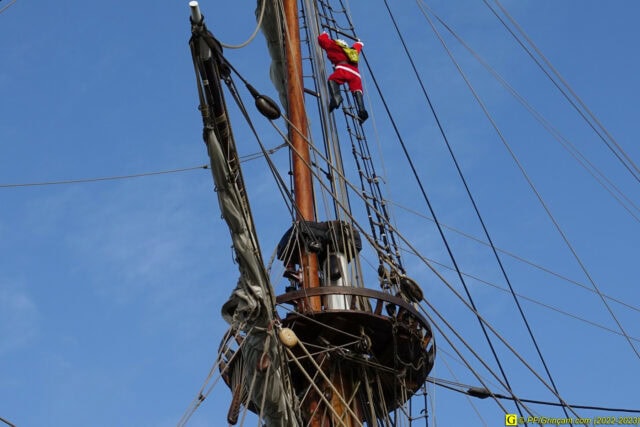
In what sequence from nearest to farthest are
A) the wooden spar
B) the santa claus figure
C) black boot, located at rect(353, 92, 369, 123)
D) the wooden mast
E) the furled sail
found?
the furled sail < the wooden mast < the wooden spar < the santa claus figure < black boot, located at rect(353, 92, 369, 123)

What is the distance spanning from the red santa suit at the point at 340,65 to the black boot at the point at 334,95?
3.5 inches

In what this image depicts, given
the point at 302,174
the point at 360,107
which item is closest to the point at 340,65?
the point at 360,107

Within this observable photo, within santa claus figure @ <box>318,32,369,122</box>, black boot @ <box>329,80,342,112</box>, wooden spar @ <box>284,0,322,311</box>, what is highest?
santa claus figure @ <box>318,32,369,122</box>

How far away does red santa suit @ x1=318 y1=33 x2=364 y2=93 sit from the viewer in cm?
1562

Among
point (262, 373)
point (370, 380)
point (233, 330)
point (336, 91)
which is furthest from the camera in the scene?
point (336, 91)

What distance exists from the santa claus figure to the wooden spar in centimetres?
79

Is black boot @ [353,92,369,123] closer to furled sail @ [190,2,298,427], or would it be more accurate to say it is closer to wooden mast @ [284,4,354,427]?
wooden mast @ [284,4,354,427]

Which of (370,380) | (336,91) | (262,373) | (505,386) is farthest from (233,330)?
(336,91)

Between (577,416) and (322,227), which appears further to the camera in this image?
(322,227)

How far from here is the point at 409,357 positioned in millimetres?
12445

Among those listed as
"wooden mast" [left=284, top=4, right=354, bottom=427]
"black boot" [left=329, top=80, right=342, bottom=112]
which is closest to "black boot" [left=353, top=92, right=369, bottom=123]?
"black boot" [left=329, top=80, right=342, bottom=112]

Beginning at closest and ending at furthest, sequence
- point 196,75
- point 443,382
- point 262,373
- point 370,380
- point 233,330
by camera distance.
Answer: point 196,75 → point 262,373 → point 233,330 → point 370,380 → point 443,382

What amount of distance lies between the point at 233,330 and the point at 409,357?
2.33 metres

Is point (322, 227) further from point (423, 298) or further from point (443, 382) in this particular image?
point (443, 382)
